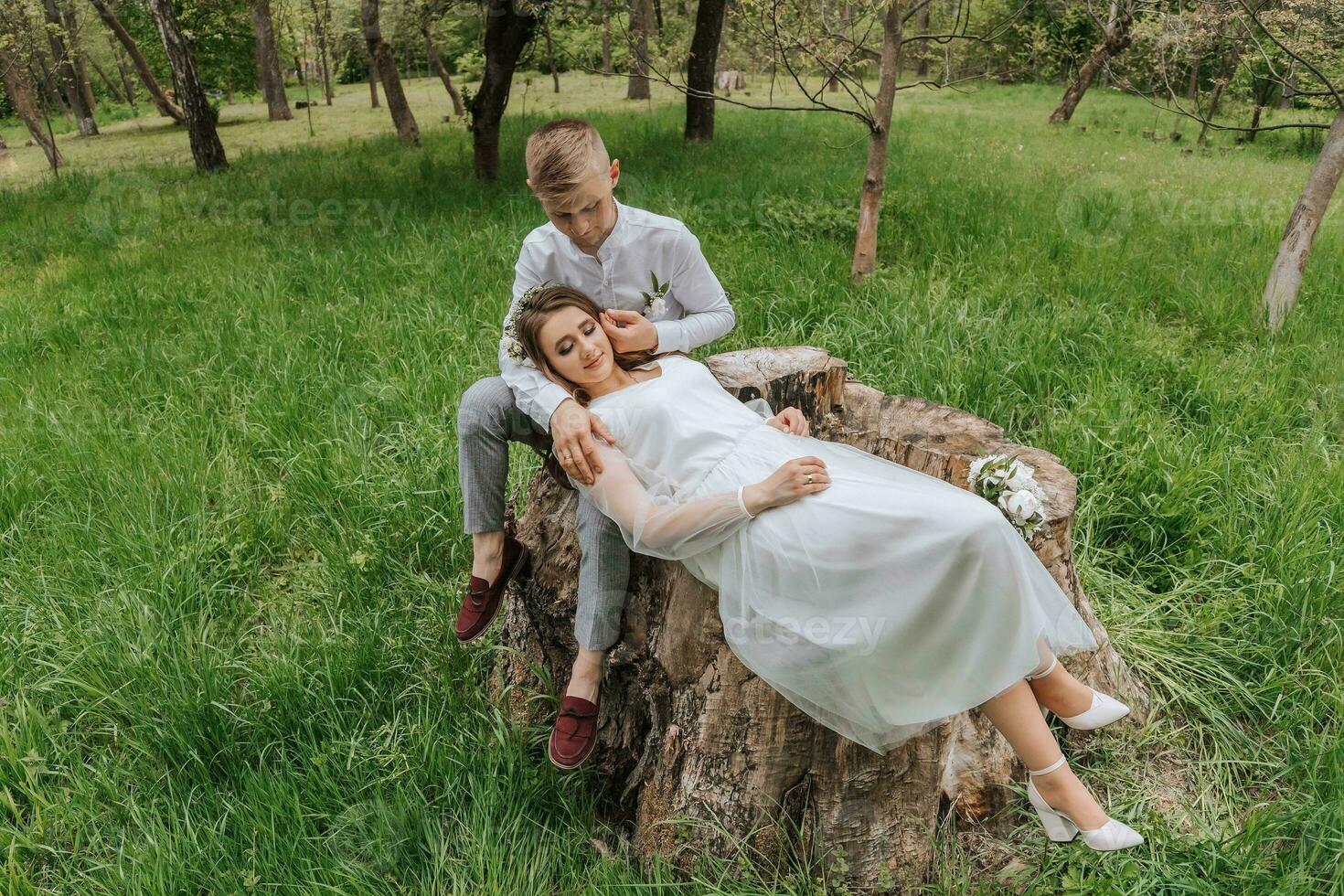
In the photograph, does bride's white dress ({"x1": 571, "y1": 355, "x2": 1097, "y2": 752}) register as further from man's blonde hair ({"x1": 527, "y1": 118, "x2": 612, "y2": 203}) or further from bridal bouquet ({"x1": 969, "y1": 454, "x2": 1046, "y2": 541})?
man's blonde hair ({"x1": 527, "y1": 118, "x2": 612, "y2": 203})

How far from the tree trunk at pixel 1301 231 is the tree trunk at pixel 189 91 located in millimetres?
11015

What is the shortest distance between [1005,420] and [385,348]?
3358 millimetres

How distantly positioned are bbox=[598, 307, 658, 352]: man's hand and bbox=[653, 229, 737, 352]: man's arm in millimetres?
106

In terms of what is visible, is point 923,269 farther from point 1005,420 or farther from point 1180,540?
point 1180,540

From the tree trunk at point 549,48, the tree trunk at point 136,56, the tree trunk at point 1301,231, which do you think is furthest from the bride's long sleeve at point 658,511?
the tree trunk at point 136,56

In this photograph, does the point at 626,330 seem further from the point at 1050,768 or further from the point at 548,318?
the point at 1050,768

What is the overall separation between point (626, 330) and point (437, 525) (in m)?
1.38

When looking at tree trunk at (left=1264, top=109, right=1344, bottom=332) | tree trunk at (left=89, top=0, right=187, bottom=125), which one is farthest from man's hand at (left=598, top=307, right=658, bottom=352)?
tree trunk at (left=89, top=0, right=187, bottom=125)

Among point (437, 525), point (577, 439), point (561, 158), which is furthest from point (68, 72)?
point (577, 439)

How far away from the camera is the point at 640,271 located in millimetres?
2746

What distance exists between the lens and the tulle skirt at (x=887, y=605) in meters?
1.81

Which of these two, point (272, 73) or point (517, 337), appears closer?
point (517, 337)

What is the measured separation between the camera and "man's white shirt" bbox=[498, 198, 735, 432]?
8.75ft

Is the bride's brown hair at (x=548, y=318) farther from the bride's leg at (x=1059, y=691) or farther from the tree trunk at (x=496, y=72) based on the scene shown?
the tree trunk at (x=496, y=72)
